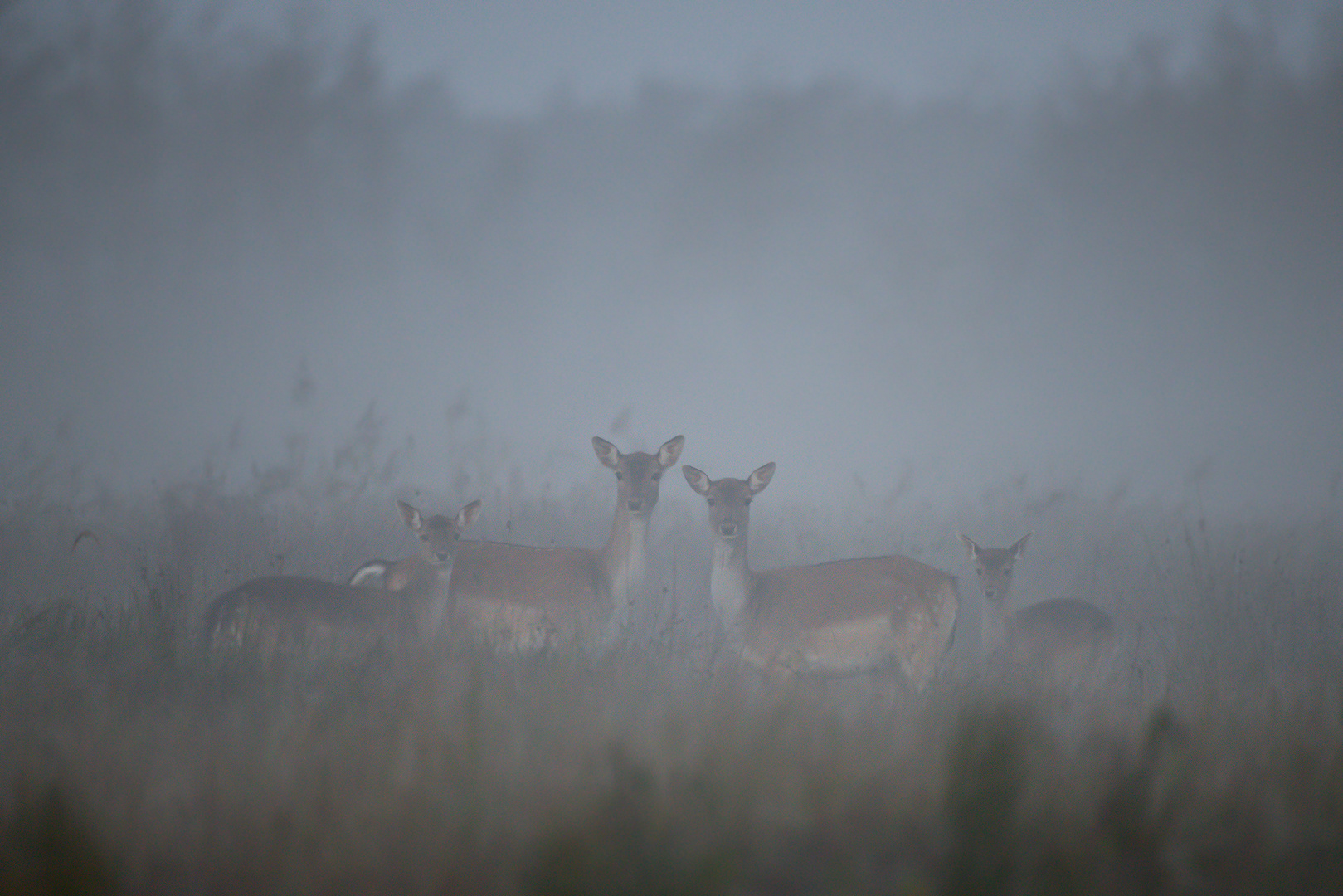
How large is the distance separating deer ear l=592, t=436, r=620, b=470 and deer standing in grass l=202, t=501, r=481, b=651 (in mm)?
1687

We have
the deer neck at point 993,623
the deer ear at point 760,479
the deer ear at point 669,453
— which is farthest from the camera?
the deer ear at point 669,453

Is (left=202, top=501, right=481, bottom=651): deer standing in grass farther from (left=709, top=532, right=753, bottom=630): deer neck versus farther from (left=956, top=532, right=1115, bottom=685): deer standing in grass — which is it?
(left=956, top=532, right=1115, bottom=685): deer standing in grass

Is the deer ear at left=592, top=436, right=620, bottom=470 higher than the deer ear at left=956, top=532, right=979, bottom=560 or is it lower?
higher

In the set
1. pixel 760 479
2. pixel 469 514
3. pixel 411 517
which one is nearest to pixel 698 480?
pixel 760 479

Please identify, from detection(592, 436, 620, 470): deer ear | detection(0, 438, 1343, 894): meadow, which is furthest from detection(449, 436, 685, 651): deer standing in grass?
detection(0, 438, 1343, 894): meadow

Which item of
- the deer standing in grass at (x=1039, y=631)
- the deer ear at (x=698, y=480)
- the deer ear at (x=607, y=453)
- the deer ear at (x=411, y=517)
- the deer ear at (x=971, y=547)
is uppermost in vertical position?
the deer ear at (x=607, y=453)

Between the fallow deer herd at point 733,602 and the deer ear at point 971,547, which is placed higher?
the deer ear at point 971,547

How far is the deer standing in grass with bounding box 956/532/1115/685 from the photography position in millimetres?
7000

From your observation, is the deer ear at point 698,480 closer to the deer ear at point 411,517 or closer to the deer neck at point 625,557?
the deer neck at point 625,557

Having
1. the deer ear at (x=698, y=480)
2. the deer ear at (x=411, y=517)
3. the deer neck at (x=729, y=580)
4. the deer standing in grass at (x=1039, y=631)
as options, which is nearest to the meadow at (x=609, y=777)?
the deer standing in grass at (x=1039, y=631)

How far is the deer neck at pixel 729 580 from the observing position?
7.27 meters

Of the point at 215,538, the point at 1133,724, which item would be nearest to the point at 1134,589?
the point at 1133,724

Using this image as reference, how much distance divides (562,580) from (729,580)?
149 centimetres

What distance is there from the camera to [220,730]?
3240mm
